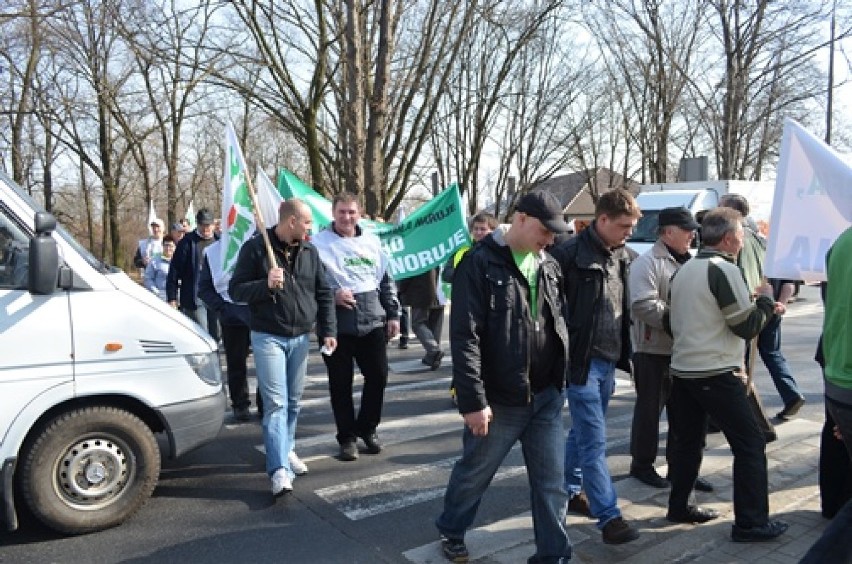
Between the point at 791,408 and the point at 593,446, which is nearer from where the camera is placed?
the point at 593,446

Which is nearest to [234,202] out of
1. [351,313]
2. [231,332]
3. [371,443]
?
[351,313]

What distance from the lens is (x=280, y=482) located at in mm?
4754

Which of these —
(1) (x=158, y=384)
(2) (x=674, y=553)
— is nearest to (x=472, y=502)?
(2) (x=674, y=553)

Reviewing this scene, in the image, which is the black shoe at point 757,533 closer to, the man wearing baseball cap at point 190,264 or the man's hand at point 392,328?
the man's hand at point 392,328

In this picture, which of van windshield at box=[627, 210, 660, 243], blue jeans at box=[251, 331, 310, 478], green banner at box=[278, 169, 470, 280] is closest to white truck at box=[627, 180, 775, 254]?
van windshield at box=[627, 210, 660, 243]

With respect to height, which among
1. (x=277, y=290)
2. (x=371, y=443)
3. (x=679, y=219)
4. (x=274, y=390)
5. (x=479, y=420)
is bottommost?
(x=371, y=443)

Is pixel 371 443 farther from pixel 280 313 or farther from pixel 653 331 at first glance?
pixel 653 331

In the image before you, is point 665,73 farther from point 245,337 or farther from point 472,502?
point 472,502

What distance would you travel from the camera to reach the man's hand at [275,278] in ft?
15.3

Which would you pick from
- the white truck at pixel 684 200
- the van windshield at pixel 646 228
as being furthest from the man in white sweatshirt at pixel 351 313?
the van windshield at pixel 646 228

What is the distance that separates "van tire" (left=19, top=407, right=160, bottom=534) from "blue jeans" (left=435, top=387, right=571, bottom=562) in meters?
2.10

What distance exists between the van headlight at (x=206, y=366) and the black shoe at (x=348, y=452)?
1283mm

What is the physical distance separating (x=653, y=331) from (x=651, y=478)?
1.07 metres

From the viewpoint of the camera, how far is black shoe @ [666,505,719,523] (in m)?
4.25
